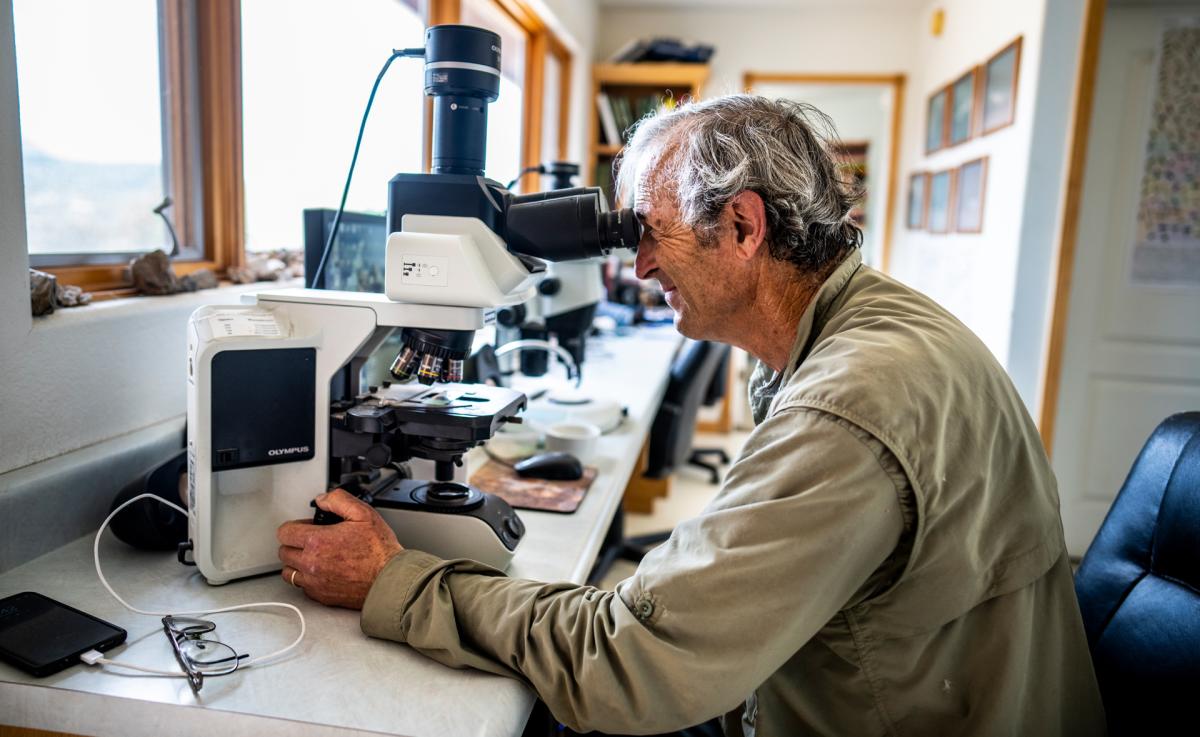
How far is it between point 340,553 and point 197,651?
0.58 feet

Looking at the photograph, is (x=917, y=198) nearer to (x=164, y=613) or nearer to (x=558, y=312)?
(x=558, y=312)

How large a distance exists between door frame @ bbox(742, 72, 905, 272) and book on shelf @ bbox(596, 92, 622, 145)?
31.4 inches

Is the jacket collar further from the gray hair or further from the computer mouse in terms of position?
the computer mouse

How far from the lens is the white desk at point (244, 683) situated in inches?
29.9

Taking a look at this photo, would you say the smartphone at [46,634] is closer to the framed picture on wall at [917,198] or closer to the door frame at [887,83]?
the framed picture on wall at [917,198]

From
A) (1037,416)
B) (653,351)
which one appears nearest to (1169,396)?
(1037,416)

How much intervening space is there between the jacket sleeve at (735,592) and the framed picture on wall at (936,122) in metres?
3.80

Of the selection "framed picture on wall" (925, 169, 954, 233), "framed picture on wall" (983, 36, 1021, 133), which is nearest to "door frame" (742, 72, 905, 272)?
"framed picture on wall" (925, 169, 954, 233)

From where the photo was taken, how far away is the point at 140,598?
982mm

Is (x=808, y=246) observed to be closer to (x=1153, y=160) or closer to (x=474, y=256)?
(x=474, y=256)

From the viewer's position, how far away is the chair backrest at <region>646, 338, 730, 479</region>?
9.36 feet

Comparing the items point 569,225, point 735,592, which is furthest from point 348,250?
point 735,592

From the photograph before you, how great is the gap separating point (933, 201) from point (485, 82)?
12.0 ft

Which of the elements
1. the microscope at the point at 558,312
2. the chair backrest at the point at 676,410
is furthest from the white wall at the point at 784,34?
→ the microscope at the point at 558,312
